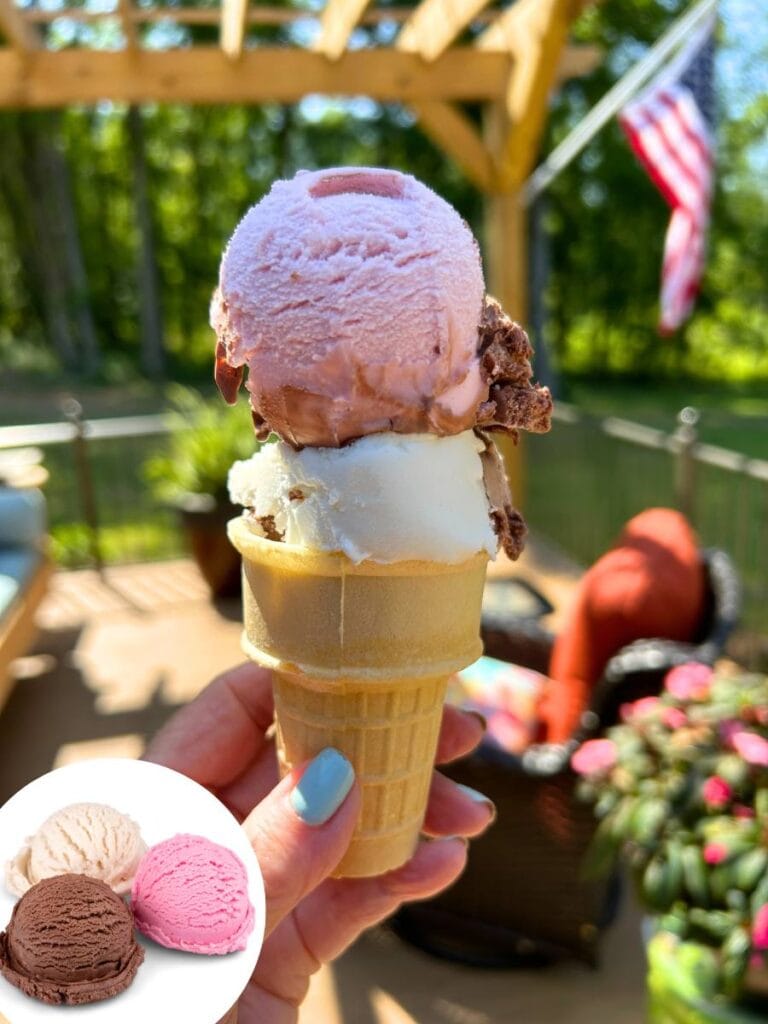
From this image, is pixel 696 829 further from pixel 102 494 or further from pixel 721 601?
pixel 102 494

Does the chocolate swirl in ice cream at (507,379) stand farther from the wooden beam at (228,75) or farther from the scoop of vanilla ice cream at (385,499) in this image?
the wooden beam at (228,75)

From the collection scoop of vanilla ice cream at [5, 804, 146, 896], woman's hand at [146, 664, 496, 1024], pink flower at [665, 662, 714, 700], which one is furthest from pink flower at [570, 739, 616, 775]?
scoop of vanilla ice cream at [5, 804, 146, 896]

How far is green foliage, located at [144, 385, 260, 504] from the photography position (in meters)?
6.09

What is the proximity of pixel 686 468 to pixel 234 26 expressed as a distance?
3.58 meters

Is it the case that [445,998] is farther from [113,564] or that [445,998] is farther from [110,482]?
[110,482]

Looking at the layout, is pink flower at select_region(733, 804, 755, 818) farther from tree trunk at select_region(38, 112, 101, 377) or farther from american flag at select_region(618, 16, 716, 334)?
tree trunk at select_region(38, 112, 101, 377)

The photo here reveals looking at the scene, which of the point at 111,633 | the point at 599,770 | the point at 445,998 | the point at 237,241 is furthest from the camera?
the point at 111,633

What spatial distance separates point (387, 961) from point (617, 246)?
66.8ft

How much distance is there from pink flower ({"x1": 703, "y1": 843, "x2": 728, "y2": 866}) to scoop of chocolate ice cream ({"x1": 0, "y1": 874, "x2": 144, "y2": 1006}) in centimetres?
158

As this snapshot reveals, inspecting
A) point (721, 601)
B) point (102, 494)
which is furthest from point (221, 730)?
point (102, 494)

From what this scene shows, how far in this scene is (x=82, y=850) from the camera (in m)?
1.05

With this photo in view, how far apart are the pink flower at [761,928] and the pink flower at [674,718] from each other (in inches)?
19.6

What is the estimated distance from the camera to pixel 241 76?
19.9 feet

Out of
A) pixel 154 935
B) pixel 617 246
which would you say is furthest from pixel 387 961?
pixel 617 246
